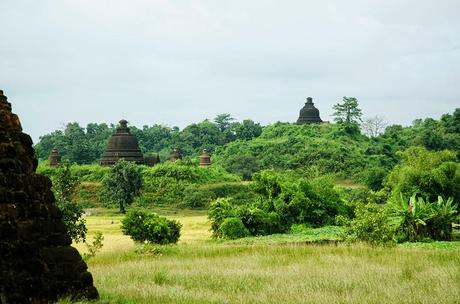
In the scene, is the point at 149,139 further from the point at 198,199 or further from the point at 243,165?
the point at 198,199

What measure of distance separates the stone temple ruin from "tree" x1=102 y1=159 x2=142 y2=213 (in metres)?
44.5

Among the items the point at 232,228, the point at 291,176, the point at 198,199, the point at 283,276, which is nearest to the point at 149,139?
the point at 198,199

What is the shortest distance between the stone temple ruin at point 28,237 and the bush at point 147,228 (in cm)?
1740

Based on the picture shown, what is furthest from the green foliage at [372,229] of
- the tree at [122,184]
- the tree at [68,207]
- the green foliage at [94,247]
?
the tree at [122,184]

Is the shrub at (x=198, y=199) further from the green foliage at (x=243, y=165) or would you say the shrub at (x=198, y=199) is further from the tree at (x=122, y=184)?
the green foliage at (x=243, y=165)

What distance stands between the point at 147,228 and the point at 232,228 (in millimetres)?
4657

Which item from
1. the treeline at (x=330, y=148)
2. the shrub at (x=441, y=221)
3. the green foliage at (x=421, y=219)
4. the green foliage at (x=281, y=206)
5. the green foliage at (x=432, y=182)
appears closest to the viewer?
the green foliage at (x=421, y=219)

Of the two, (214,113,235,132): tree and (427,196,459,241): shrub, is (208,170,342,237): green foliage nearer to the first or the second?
(427,196,459,241): shrub

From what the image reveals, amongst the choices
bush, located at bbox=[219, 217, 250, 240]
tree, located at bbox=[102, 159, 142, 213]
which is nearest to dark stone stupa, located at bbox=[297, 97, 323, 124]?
tree, located at bbox=[102, 159, 142, 213]

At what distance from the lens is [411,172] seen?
1309 inches

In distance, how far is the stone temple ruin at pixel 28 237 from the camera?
767 cm

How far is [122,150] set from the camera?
6831cm

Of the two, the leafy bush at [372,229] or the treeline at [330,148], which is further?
the treeline at [330,148]

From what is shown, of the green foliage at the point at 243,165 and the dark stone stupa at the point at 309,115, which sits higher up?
the dark stone stupa at the point at 309,115
